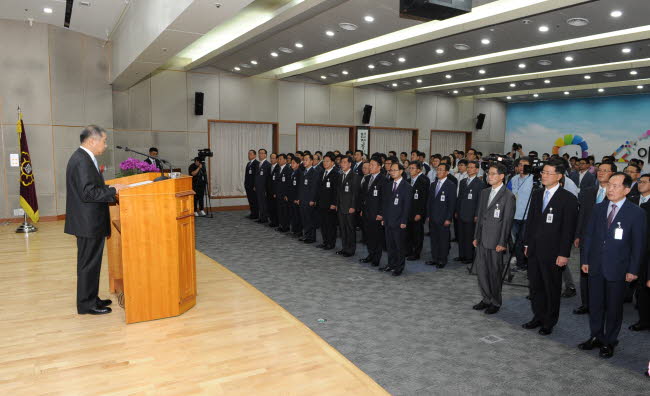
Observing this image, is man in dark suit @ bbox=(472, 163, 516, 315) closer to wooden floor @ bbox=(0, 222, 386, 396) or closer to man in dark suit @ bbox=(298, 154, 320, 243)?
wooden floor @ bbox=(0, 222, 386, 396)

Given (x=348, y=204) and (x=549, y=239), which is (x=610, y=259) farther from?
(x=348, y=204)

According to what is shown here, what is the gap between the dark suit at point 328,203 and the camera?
7289 mm

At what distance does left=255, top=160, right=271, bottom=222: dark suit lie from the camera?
31.1 ft

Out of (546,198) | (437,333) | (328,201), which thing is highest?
(546,198)

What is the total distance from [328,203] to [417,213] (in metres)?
1.52

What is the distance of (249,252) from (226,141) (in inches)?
236

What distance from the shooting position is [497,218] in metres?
4.25

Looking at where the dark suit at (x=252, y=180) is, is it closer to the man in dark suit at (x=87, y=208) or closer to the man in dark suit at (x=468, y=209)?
the man in dark suit at (x=468, y=209)

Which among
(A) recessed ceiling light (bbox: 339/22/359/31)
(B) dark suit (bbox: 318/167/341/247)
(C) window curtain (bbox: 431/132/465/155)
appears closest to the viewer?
(A) recessed ceiling light (bbox: 339/22/359/31)

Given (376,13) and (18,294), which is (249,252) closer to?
(18,294)

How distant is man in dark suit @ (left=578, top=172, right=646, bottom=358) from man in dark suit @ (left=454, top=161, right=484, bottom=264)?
2.69 meters

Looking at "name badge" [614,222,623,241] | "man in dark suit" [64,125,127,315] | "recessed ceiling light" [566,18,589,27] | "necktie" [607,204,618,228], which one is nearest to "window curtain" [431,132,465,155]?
"recessed ceiling light" [566,18,589,27]

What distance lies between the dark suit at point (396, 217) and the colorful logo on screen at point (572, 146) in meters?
11.3

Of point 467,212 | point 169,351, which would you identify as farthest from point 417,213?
point 169,351
